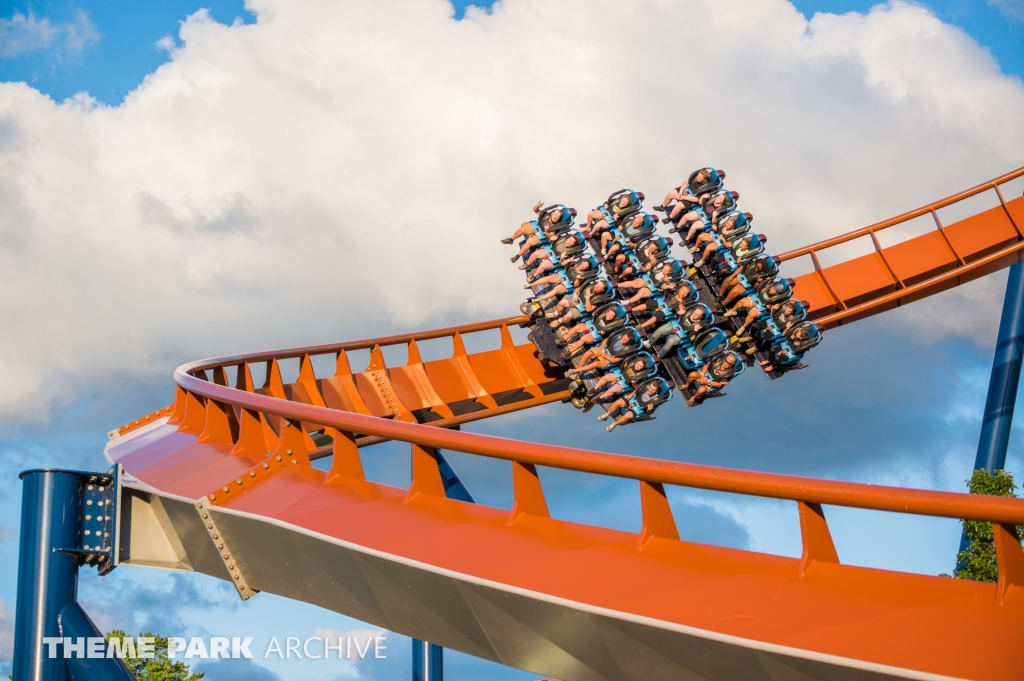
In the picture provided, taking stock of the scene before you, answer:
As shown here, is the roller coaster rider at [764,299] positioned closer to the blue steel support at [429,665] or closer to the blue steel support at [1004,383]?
the blue steel support at [1004,383]

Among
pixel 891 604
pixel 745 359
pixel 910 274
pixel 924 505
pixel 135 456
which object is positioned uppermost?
pixel 910 274

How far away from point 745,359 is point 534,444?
279 inches

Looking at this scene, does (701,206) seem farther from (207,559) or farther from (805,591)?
(805,591)

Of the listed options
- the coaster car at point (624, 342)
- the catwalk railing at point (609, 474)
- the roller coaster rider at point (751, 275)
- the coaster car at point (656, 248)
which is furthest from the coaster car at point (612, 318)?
the catwalk railing at point (609, 474)

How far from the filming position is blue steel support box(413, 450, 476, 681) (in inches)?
261

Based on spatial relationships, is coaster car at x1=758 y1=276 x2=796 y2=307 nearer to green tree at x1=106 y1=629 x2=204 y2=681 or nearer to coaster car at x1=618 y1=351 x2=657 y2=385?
coaster car at x1=618 y1=351 x2=657 y2=385

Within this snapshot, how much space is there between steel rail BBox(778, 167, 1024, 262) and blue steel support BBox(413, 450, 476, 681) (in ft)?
15.0

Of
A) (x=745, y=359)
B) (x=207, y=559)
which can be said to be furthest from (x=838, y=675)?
(x=745, y=359)

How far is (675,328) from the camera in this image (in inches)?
365

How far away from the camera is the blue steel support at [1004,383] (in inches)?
360

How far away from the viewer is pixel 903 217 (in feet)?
33.2

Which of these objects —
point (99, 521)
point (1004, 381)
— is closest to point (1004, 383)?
point (1004, 381)

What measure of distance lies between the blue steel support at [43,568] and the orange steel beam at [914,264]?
25.7ft

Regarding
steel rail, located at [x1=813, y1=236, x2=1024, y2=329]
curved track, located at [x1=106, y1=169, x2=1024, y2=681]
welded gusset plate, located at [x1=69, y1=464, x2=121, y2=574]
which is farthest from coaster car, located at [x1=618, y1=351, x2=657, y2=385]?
welded gusset plate, located at [x1=69, y1=464, x2=121, y2=574]
